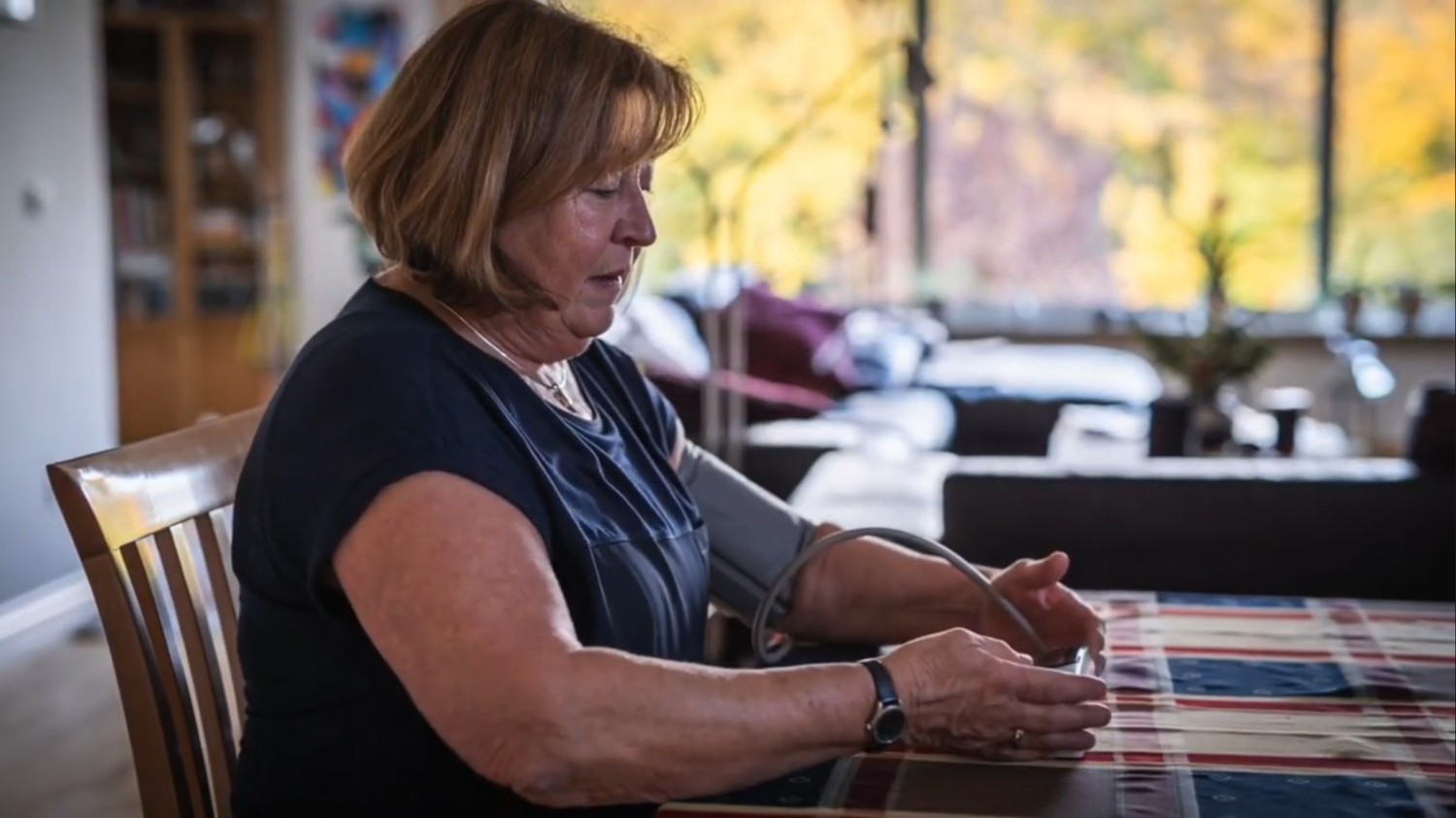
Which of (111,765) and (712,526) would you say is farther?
(111,765)

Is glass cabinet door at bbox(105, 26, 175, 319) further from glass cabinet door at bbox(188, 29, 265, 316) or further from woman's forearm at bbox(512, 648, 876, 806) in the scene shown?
woman's forearm at bbox(512, 648, 876, 806)

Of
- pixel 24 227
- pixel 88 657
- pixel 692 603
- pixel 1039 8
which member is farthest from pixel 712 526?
pixel 1039 8

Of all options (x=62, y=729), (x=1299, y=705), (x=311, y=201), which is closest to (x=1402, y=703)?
(x=1299, y=705)

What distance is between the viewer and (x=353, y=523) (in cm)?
103

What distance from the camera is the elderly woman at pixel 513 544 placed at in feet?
3.24

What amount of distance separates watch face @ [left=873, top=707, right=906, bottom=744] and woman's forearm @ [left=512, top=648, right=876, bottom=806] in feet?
0.03

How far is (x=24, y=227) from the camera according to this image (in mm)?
3996

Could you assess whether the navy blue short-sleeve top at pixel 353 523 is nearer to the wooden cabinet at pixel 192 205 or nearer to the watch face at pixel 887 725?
the watch face at pixel 887 725

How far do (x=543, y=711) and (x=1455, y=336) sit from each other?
6.14 meters

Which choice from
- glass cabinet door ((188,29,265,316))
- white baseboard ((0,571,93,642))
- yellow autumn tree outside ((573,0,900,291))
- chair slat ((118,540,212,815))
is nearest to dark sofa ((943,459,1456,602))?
chair slat ((118,540,212,815))

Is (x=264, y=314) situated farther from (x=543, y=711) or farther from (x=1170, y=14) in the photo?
(x=543, y=711)

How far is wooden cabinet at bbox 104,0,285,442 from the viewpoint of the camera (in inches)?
274

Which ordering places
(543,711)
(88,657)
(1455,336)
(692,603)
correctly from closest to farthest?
(543,711) < (692,603) < (88,657) < (1455,336)

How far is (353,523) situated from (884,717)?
0.36m
